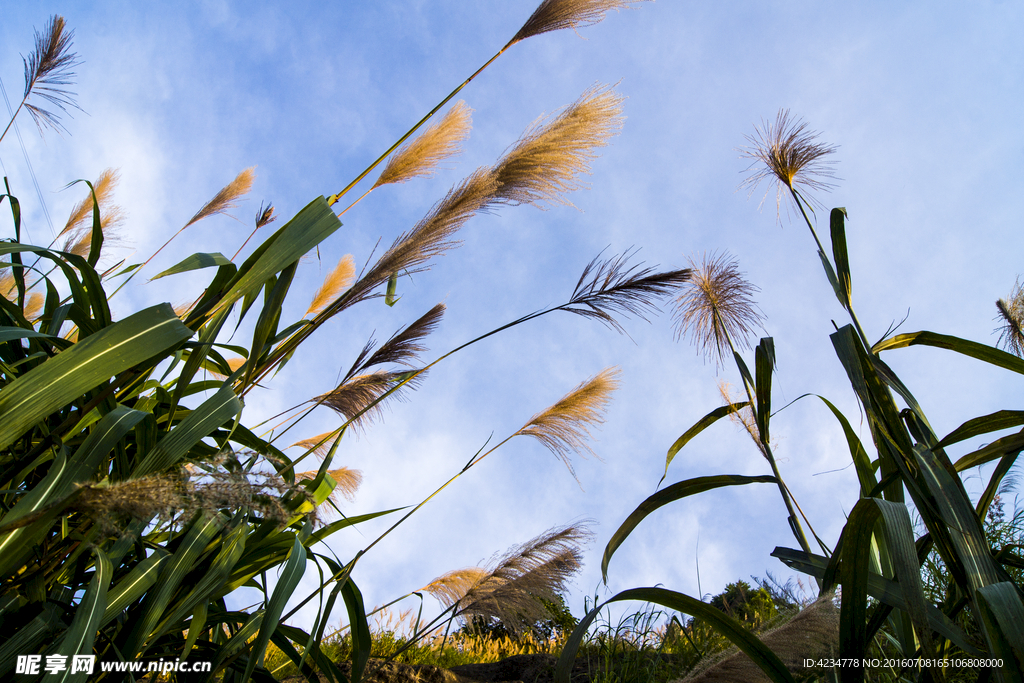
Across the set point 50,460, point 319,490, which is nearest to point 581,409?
point 319,490

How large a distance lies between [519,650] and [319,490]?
216 cm

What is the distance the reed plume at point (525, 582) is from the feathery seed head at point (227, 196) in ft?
7.60

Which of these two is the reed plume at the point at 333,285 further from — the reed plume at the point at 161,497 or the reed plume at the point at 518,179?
the reed plume at the point at 161,497

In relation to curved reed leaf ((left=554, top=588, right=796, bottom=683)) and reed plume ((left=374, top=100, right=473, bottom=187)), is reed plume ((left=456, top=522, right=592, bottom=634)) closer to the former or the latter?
curved reed leaf ((left=554, top=588, right=796, bottom=683))

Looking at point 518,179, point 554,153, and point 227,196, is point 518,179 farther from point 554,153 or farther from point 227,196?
point 227,196

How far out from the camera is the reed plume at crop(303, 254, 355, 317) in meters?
2.63

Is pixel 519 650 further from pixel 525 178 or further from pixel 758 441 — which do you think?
pixel 525 178

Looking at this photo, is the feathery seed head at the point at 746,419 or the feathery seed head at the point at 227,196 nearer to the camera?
the feathery seed head at the point at 746,419

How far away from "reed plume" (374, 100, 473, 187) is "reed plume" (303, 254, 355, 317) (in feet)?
2.35

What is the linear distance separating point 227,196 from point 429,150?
1458 mm

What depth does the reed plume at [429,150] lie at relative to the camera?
6.81 feet

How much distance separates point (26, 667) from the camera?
37.1 inches

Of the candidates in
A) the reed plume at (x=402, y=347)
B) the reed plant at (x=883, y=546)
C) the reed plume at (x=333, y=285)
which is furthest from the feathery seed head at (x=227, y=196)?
the reed plant at (x=883, y=546)

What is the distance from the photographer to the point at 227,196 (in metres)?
2.96
